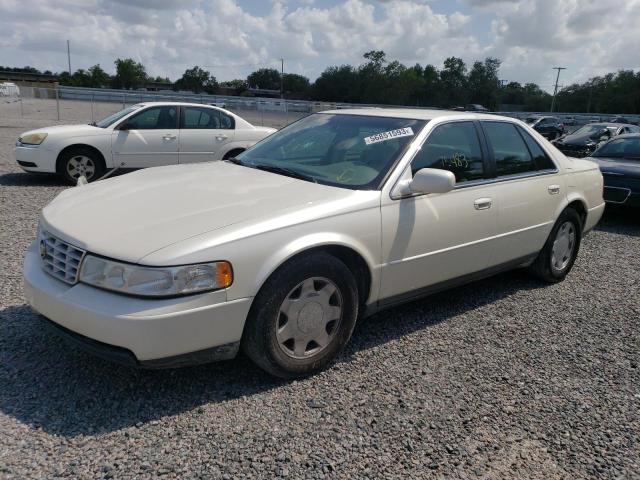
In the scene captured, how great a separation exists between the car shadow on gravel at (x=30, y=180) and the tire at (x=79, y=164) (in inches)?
11.3

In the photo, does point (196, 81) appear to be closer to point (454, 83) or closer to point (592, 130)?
point (454, 83)

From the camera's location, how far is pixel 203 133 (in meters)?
9.53

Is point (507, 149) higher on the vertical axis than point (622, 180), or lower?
higher

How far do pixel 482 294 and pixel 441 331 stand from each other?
1.02 m

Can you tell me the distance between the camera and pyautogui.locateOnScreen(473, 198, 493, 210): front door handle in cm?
397

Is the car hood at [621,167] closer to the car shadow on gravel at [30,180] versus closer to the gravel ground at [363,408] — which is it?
the gravel ground at [363,408]

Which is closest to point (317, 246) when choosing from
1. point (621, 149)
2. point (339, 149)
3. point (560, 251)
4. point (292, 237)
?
point (292, 237)

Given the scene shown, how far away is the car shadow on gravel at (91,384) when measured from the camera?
271 centimetres

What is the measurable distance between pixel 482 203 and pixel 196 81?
100 m

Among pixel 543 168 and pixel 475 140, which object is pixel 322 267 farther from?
pixel 543 168

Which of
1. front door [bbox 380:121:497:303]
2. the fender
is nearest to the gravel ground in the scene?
front door [bbox 380:121:497:303]

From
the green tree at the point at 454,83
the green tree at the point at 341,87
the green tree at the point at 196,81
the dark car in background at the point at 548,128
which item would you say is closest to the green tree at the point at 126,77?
the green tree at the point at 196,81

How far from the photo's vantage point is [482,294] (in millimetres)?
4824

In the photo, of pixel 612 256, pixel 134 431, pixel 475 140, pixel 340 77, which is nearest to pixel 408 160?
pixel 475 140
